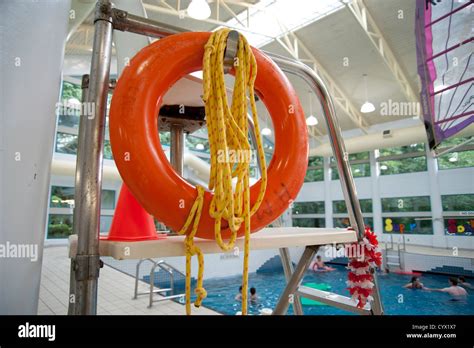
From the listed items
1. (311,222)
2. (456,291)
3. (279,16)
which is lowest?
(456,291)

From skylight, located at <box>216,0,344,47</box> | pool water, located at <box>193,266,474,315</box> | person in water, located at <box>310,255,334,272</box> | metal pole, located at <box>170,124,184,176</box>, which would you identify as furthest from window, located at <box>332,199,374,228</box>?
metal pole, located at <box>170,124,184,176</box>

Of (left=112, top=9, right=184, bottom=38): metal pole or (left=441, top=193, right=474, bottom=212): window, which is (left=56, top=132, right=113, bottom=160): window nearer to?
(left=112, top=9, right=184, bottom=38): metal pole

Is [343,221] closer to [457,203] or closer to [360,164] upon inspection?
[360,164]

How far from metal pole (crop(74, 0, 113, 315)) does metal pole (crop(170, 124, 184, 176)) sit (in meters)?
0.42

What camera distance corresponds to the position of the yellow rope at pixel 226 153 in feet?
1.65

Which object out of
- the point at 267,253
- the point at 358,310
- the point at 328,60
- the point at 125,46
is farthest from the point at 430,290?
the point at 125,46

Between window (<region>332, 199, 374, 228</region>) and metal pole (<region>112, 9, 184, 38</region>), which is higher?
metal pole (<region>112, 9, 184, 38</region>)

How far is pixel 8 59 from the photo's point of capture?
30.8 inches

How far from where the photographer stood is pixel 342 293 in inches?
230

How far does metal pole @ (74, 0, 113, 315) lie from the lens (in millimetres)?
492

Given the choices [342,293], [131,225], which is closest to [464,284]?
[342,293]

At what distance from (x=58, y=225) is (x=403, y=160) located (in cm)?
1032
